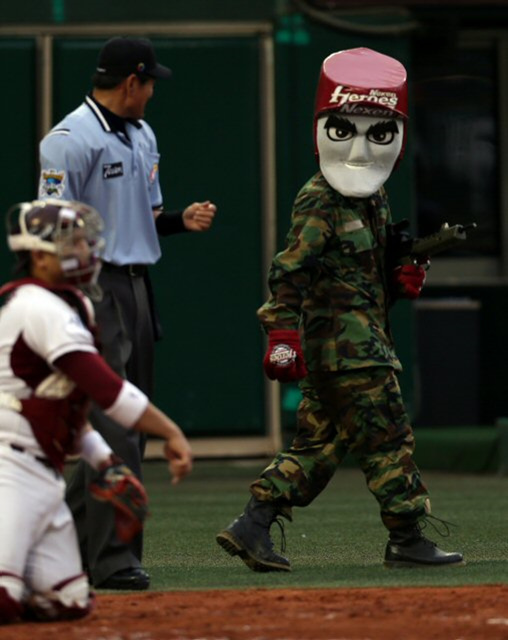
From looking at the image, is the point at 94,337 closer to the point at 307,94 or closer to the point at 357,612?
the point at 357,612

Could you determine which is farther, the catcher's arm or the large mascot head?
the large mascot head

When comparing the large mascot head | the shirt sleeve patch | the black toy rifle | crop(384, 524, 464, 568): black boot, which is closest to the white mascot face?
the large mascot head

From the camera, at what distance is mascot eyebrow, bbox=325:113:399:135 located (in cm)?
767

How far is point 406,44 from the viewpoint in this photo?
47.6ft

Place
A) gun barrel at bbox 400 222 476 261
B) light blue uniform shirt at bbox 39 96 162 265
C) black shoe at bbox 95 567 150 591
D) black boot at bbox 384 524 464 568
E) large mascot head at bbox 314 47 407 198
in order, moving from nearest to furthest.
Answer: black shoe at bbox 95 567 150 591
light blue uniform shirt at bbox 39 96 162 265
black boot at bbox 384 524 464 568
gun barrel at bbox 400 222 476 261
large mascot head at bbox 314 47 407 198

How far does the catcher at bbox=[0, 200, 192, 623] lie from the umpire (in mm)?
1003

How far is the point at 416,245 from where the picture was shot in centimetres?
761

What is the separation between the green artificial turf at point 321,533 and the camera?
7090mm

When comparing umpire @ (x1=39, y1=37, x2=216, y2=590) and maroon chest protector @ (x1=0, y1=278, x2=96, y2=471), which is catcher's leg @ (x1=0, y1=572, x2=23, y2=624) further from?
umpire @ (x1=39, y1=37, x2=216, y2=590)

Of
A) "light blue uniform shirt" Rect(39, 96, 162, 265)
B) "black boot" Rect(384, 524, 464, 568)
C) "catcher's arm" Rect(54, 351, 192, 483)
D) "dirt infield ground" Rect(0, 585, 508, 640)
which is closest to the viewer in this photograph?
"dirt infield ground" Rect(0, 585, 508, 640)

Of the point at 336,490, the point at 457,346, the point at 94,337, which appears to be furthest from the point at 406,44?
the point at 94,337

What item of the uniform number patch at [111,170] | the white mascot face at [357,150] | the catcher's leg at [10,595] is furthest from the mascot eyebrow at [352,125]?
the catcher's leg at [10,595]

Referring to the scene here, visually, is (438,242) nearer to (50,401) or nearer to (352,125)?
(352,125)

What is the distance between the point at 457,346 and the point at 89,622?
9878 mm
